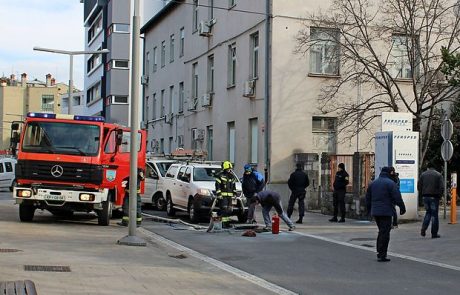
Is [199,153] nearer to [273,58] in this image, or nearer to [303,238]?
[273,58]

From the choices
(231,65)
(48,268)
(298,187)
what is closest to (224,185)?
(298,187)

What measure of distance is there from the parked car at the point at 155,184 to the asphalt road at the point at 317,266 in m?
7.02

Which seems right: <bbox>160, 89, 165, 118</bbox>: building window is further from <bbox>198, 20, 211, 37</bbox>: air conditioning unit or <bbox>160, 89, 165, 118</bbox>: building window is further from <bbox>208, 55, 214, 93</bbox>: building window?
<bbox>198, 20, 211, 37</bbox>: air conditioning unit

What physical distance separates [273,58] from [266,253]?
13.2 meters

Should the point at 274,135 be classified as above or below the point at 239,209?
above

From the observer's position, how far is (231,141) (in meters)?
29.5

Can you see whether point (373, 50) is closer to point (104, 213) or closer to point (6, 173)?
point (104, 213)

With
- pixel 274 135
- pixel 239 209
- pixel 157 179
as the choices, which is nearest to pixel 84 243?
pixel 239 209

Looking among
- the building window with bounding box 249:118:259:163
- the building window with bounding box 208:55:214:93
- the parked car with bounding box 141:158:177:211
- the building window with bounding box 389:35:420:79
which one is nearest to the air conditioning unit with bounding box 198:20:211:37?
the building window with bounding box 208:55:214:93

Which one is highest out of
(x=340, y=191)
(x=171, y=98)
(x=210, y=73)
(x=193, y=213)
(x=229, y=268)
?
(x=210, y=73)

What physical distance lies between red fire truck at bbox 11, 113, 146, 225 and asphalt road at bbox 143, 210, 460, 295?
8.67 feet

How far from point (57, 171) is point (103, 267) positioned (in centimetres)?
709

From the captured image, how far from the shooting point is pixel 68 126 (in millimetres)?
16938

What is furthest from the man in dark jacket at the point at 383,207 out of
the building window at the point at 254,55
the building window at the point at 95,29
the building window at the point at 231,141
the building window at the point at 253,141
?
the building window at the point at 95,29
